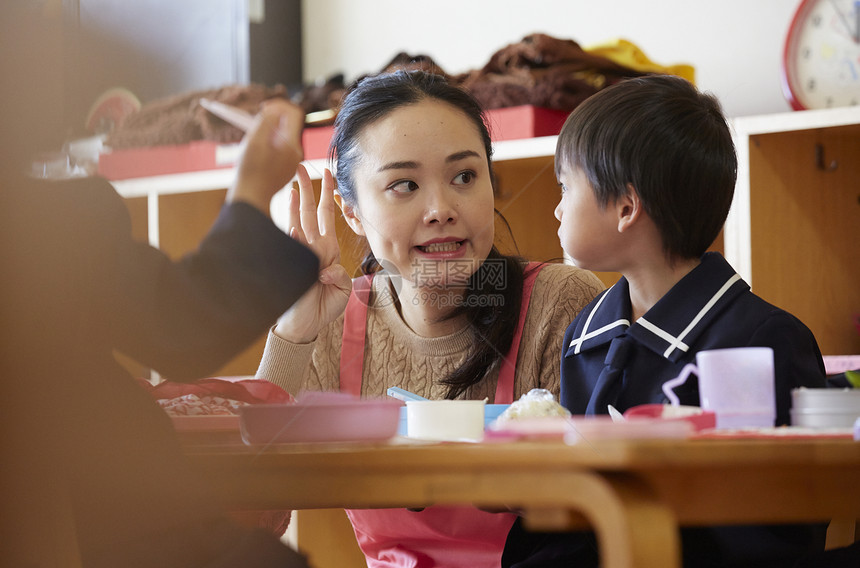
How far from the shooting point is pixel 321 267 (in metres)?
0.42

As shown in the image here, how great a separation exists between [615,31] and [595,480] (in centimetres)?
112

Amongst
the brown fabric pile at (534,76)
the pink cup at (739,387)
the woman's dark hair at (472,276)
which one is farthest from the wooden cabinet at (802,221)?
the pink cup at (739,387)

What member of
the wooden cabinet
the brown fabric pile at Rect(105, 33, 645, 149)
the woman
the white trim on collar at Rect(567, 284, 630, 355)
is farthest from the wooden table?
the wooden cabinet

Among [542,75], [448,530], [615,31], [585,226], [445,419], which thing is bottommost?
[448,530]

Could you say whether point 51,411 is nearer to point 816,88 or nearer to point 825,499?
point 825,499

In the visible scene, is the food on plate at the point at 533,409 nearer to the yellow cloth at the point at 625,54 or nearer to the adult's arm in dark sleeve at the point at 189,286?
the adult's arm in dark sleeve at the point at 189,286

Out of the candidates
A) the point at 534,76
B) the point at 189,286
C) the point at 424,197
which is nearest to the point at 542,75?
the point at 534,76

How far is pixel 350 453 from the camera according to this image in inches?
12.6

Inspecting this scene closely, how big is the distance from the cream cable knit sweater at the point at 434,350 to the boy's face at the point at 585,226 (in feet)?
0.17

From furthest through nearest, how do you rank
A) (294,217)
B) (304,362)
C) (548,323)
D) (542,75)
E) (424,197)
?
(542,75) → (548,323) → (424,197) → (304,362) → (294,217)

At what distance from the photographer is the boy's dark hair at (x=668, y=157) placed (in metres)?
0.64

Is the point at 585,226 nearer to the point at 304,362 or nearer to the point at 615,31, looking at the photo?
the point at 304,362

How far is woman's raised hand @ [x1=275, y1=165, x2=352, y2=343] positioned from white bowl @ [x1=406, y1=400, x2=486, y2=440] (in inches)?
2.8

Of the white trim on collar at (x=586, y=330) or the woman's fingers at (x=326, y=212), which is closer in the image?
the woman's fingers at (x=326, y=212)
